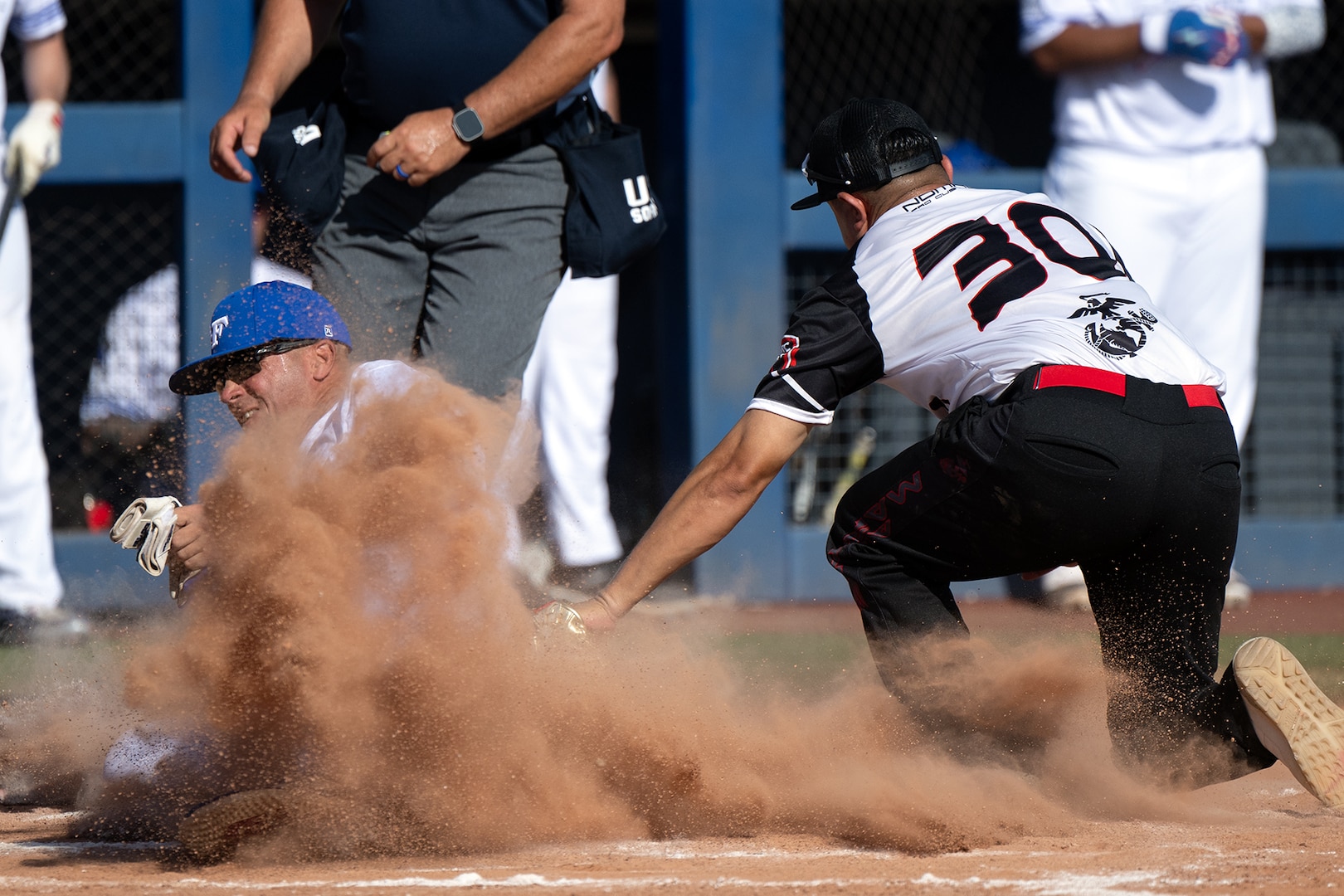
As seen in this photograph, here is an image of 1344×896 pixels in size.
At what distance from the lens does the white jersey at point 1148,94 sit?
6422mm

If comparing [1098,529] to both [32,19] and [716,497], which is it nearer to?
[716,497]

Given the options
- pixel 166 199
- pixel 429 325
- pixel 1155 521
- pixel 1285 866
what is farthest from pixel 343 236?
pixel 166 199

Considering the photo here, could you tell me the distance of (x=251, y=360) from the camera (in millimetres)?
3455

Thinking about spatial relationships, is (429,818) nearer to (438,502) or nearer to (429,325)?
(438,502)

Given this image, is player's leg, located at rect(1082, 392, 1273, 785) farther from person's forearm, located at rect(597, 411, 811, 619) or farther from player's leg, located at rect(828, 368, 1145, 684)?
person's forearm, located at rect(597, 411, 811, 619)

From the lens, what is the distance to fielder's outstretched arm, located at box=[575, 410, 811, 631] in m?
3.13

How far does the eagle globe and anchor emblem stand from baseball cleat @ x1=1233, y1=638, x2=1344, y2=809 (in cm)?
70

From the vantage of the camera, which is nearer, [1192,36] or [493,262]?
[493,262]

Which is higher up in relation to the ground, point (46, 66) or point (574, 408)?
point (46, 66)

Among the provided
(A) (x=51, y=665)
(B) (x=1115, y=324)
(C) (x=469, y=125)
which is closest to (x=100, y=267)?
(A) (x=51, y=665)

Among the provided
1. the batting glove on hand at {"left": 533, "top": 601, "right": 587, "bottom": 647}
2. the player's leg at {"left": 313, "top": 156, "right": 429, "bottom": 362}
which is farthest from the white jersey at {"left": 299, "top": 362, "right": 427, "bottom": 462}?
the player's leg at {"left": 313, "top": 156, "right": 429, "bottom": 362}

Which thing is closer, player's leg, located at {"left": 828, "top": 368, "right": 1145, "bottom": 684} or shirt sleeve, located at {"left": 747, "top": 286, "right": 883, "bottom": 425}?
player's leg, located at {"left": 828, "top": 368, "right": 1145, "bottom": 684}

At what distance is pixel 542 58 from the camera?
12.5 ft

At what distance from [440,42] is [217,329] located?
1.05 meters
